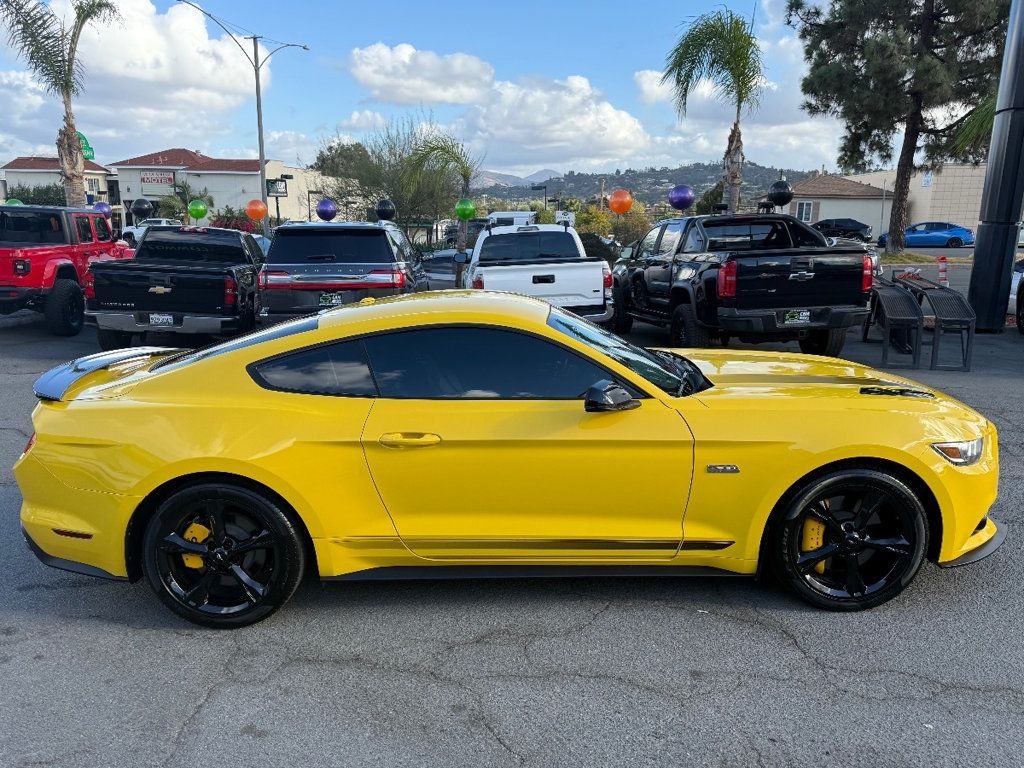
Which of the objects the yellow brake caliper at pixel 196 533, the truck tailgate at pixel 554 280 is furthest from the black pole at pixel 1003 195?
the yellow brake caliper at pixel 196 533

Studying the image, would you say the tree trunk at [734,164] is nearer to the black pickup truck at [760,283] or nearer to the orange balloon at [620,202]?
the orange balloon at [620,202]

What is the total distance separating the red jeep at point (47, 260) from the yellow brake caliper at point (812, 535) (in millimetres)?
11067

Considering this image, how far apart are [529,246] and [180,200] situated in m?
63.7

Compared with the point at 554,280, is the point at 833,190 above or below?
above

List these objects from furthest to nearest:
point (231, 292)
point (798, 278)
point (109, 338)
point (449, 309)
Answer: point (109, 338)
point (231, 292)
point (798, 278)
point (449, 309)

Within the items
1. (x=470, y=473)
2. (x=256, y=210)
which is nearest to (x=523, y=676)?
(x=470, y=473)

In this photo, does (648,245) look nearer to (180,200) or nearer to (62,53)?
(62,53)

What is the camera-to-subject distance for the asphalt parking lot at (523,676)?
2730 mm

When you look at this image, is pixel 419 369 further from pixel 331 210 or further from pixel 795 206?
pixel 795 206

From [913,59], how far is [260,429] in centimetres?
2899

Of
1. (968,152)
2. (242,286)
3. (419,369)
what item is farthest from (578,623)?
(968,152)

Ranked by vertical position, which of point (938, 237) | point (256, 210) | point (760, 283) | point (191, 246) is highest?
point (256, 210)

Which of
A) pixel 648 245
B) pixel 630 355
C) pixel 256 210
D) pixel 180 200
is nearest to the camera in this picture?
pixel 630 355

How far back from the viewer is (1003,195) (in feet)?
40.1
